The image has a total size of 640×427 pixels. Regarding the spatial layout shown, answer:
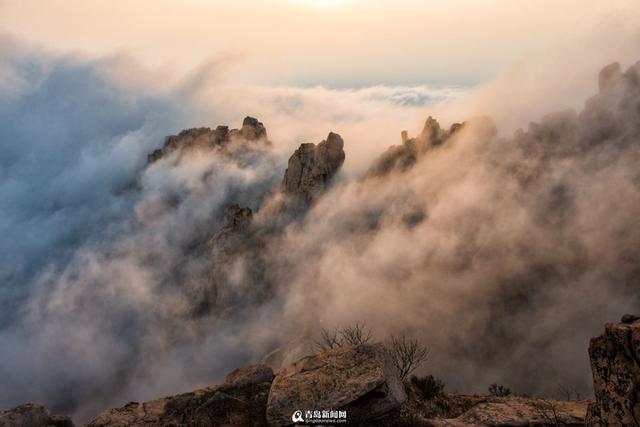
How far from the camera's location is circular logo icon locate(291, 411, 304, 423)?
1514 cm

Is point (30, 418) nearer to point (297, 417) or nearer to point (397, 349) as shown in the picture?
point (297, 417)

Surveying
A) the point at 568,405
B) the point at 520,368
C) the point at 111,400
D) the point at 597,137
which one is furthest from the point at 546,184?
the point at 111,400

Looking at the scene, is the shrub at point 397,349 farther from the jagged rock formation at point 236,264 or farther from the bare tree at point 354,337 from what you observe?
the jagged rock formation at point 236,264

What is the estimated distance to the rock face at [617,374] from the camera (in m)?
10.4

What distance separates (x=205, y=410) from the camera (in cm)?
1845

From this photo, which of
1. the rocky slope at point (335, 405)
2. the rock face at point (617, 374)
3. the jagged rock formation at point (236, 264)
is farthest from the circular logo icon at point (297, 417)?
the jagged rock formation at point (236, 264)

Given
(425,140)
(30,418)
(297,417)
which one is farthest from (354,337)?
(425,140)

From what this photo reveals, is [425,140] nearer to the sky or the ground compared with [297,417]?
nearer to the sky

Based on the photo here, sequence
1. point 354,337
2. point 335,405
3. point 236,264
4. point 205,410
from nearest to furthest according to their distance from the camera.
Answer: point 335,405 → point 205,410 → point 354,337 → point 236,264

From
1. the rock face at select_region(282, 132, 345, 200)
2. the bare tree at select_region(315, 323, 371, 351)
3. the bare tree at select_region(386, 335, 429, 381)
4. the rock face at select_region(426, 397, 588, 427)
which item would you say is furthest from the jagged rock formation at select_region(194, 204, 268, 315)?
the rock face at select_region(426, 397, 588, 427)

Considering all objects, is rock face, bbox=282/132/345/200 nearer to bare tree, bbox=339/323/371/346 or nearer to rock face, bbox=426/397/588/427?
bare tree, bbox=339/323/371/346

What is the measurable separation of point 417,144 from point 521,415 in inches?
5818

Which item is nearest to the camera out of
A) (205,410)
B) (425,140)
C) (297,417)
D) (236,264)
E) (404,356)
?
(297,417)

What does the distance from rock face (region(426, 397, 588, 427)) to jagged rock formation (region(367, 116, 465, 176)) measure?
466 ft
